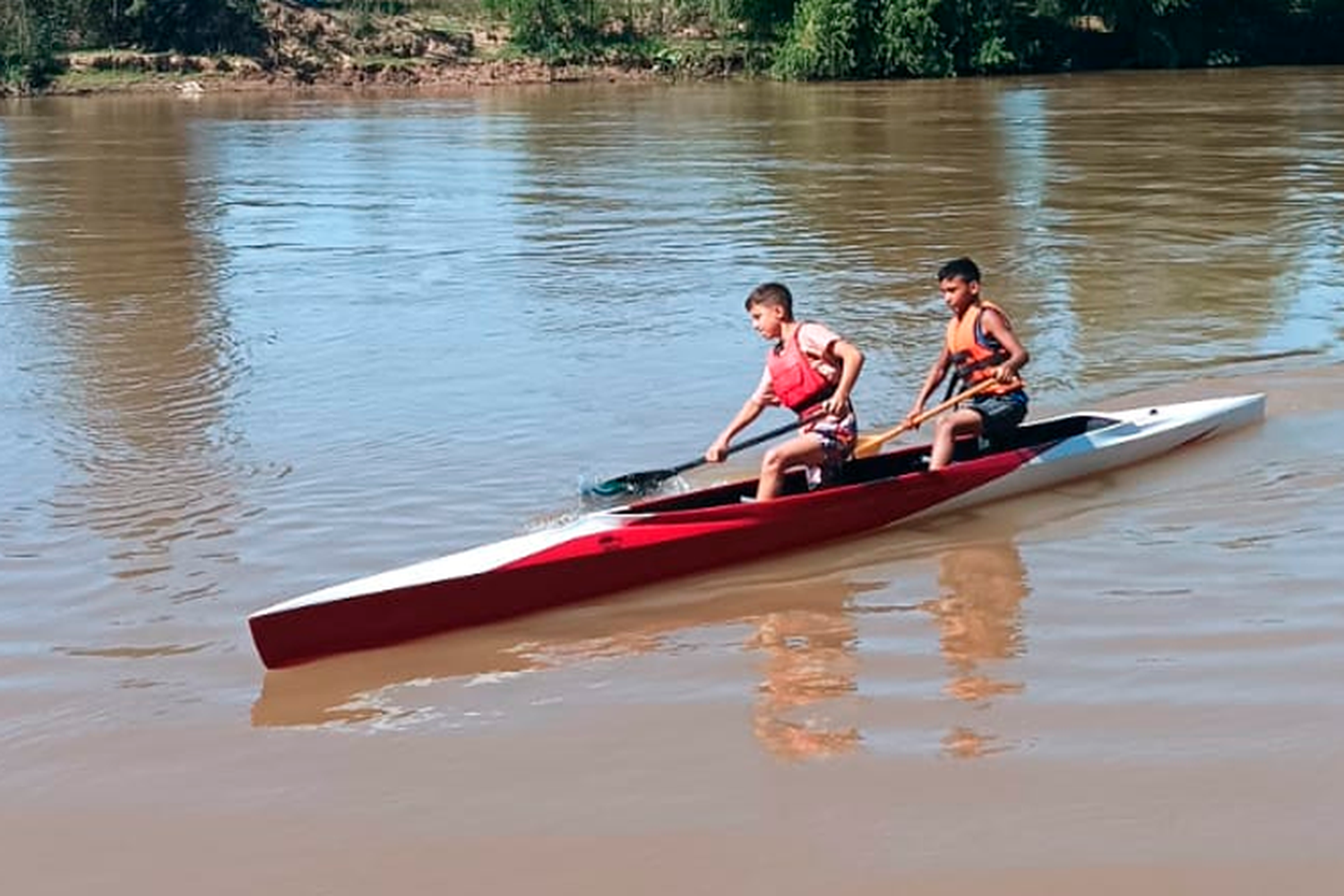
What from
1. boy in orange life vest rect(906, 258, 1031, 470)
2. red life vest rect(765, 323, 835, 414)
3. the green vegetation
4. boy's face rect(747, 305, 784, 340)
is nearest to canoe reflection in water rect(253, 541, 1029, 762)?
red life vest rect(765, 323, 835, 414)

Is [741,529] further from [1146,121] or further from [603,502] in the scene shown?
[1146,121]

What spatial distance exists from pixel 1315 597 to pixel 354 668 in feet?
11.4

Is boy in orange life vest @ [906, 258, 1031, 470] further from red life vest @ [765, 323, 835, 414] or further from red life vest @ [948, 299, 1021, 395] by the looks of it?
red life vest @ [765, 323, 835, 414]

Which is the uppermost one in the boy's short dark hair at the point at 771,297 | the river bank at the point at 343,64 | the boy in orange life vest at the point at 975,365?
the river bank at the point at 343,64

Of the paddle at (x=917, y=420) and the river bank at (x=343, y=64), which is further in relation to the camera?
Answer: the river bank at (x=343, y=64)

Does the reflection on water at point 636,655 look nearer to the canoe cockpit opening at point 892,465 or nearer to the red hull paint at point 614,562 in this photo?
the red hull paint at point 614,562

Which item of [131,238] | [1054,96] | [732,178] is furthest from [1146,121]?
[131,238]

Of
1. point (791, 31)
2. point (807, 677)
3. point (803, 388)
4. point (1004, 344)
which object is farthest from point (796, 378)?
point (791, 31)

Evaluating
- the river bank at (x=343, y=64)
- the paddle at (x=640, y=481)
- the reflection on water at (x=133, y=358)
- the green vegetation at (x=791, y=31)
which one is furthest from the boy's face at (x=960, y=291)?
the river bank at (x=343, y=64)

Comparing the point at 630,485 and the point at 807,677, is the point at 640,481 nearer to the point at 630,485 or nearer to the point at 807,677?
the point at 630,485

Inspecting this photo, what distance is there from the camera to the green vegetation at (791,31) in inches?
1887

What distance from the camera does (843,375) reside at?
6883 mm

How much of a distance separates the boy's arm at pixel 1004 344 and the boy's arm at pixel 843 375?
0.99 m

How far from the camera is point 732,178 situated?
22812 millimetres
